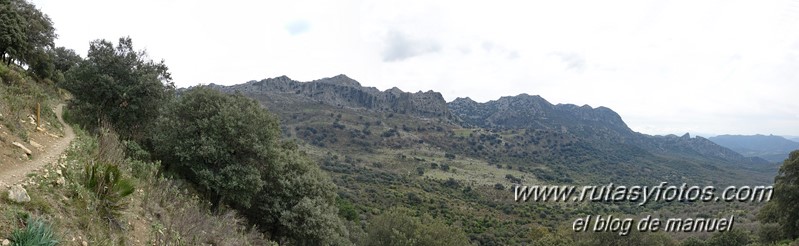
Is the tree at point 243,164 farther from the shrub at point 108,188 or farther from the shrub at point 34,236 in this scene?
the shrub at point 34,236

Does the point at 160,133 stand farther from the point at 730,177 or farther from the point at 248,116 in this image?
the point at 730,177

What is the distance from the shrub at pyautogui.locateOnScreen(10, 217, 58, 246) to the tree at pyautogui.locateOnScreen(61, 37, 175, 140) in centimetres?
1740

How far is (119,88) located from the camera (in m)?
20.4

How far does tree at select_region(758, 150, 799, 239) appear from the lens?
85.9ft

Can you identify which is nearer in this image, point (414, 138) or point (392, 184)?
point (392, 184)

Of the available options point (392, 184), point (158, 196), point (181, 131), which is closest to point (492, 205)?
point (392, 184)

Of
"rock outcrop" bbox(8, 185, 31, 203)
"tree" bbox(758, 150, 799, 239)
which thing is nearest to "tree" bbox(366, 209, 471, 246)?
"rock outcrop" bbox(8, 185, 31, 203)

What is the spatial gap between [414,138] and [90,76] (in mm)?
145831

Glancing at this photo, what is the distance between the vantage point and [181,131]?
18.3m

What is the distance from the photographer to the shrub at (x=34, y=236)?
5055mm

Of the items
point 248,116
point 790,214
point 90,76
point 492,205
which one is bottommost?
point 492,205

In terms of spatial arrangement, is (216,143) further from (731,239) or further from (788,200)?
(731,239)

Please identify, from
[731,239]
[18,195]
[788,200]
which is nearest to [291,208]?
[18,195]

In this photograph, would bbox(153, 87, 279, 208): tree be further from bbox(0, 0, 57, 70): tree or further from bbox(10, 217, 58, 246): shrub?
bbox(0, 0, 57, 70): tree
